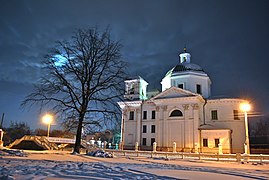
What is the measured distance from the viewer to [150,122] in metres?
47.3

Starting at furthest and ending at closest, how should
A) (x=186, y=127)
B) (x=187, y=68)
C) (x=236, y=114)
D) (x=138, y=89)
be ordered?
(x=138, y=89), (x=187, y=68), (x=186, y=127), (x=236, y=114)

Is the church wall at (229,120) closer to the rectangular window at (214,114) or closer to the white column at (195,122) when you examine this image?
the rectangular window at (214,114)

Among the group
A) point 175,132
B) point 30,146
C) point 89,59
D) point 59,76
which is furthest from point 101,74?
point 175,132

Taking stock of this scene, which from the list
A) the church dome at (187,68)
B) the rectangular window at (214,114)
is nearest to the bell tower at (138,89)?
the church dome at (187,68)

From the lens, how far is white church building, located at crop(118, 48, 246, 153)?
40531 millimetres

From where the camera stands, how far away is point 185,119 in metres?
42.9

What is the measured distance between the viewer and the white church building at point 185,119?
40531 mm

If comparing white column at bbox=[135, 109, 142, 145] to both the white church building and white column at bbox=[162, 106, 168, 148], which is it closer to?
the white church building

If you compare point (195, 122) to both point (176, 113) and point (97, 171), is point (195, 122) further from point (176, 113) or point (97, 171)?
point (97, 171)

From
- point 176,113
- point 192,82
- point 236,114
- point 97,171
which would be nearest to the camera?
point 97,171

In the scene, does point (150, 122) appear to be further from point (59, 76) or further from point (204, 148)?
point (59, 76)

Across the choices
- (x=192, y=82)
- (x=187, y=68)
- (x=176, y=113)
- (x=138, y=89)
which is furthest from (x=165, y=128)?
(x=187, y=68)

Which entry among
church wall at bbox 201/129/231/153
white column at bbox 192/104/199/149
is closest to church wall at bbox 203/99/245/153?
church wall at bbox 201/129/231/153

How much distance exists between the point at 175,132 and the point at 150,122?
6.36 m
